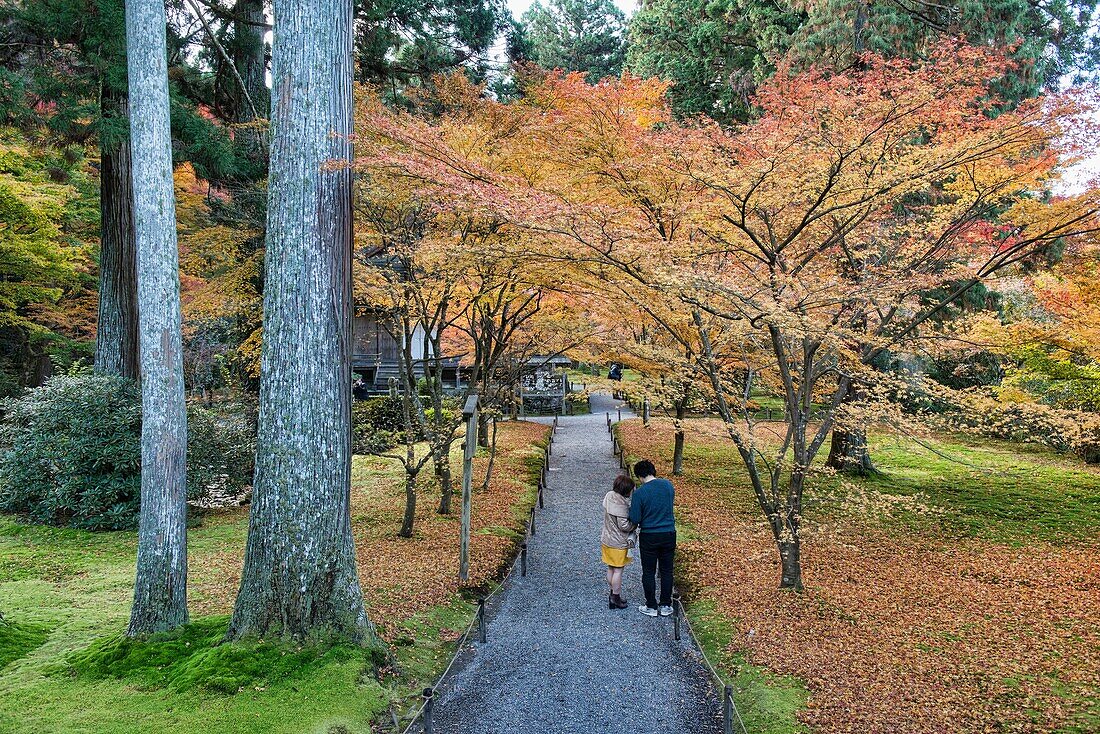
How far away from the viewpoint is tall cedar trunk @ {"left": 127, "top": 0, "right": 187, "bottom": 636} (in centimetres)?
466

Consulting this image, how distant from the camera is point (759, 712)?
435 centimetres

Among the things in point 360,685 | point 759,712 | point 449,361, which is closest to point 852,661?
point 759,712

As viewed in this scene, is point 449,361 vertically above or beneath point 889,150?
beneath

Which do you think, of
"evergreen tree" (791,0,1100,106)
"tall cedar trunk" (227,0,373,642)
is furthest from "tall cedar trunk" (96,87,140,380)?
"evergreen tree" (791,0,1100,106)

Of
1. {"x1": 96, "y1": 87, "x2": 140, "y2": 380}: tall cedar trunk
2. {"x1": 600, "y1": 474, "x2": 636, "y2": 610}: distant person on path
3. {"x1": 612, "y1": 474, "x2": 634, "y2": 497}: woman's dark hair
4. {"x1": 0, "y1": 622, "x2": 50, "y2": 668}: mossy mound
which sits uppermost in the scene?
{"x1": 96, "y1": 87, "x2": 140, "y2": 380}: tall cedar trunk

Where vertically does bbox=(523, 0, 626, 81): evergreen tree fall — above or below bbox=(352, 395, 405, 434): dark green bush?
above

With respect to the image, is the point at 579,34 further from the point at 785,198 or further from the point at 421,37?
the point at 785,198

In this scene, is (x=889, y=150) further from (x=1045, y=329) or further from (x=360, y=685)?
(x=360, y=685)

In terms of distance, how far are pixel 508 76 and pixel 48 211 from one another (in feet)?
32.7

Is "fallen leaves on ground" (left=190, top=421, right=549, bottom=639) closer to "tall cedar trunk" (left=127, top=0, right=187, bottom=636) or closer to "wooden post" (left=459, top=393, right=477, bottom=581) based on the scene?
"wooden post" (left=459, top=393, right=477, bottom=581)

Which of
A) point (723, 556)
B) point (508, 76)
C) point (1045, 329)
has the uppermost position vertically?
point (508, 76)

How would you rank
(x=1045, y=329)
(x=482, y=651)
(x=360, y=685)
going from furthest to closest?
(x=1045, y=329)
(x=482, y=651)
(x=360, y=685)

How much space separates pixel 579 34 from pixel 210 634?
3868cm

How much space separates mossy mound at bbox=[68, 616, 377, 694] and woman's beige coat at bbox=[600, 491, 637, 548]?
8.34 feet
